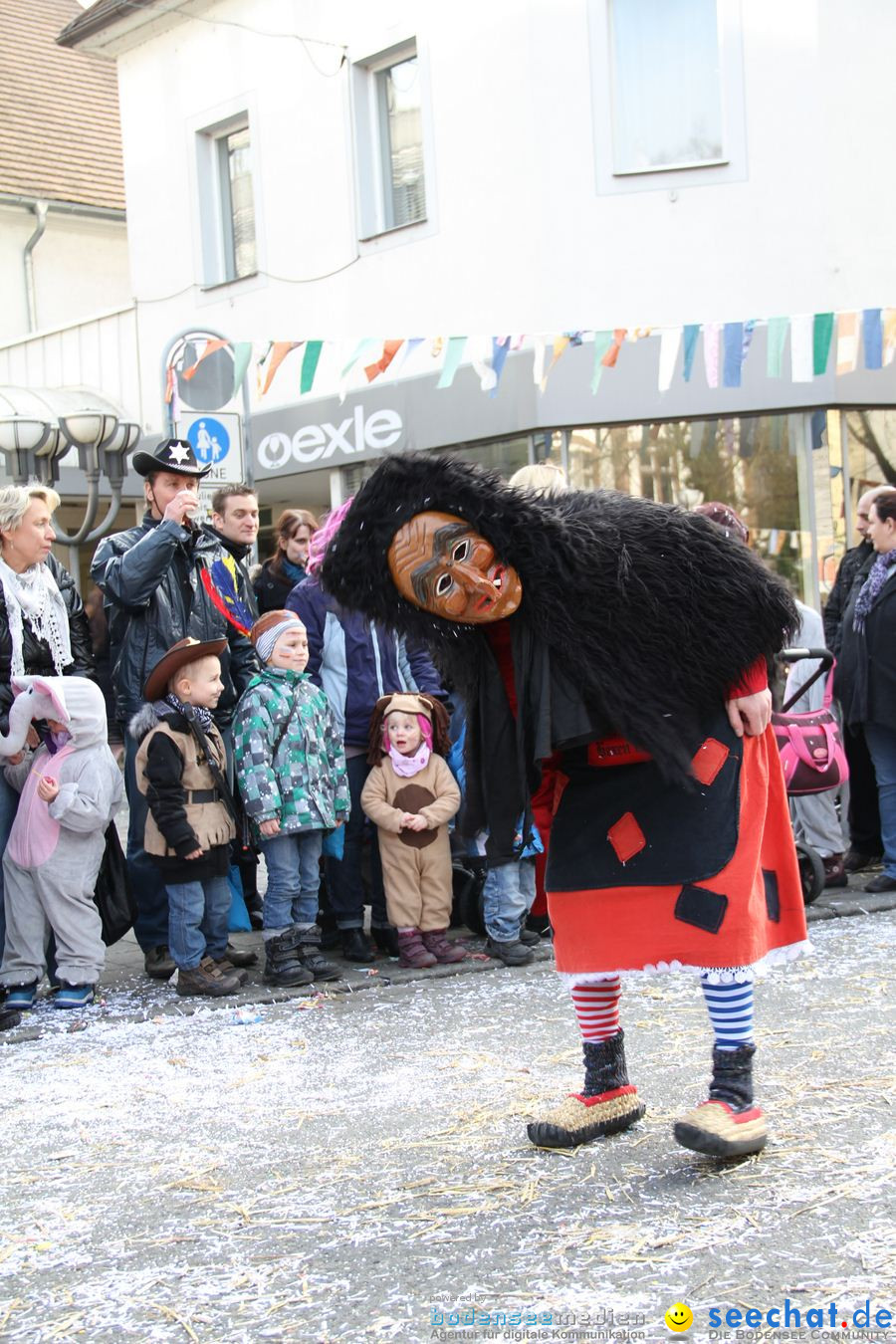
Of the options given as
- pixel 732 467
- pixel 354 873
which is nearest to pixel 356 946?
pixel 354 873

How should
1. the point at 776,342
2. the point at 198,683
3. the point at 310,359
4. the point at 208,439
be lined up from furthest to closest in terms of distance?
the point at 776,342 → the point at 310,359 → the point at 208,439 → the point at 198,683

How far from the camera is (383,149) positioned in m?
14.9

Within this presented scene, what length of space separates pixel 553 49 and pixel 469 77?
86cm

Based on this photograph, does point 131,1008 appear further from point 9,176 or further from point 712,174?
point 9,176

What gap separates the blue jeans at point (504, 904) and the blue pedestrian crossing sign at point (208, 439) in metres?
3.46

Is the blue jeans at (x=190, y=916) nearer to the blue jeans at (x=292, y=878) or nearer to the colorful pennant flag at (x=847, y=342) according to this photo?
the blue jeans at (x=292, y=878)

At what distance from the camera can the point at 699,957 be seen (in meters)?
3.69

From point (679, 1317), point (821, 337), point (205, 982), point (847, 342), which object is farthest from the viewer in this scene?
point (847, 342)

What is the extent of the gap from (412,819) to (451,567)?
10.1 feet

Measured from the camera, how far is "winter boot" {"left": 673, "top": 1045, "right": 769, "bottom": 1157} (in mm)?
3537

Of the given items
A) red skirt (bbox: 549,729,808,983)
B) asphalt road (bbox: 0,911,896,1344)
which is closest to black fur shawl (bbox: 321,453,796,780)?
red skirt (bbox: 549,729,808,983)

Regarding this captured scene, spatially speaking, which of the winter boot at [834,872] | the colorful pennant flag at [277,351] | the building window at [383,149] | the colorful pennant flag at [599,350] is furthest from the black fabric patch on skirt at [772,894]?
the building window at [383,149]

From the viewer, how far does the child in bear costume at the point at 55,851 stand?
5.86 meters

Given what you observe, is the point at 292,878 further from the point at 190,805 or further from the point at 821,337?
the point at 821,337
